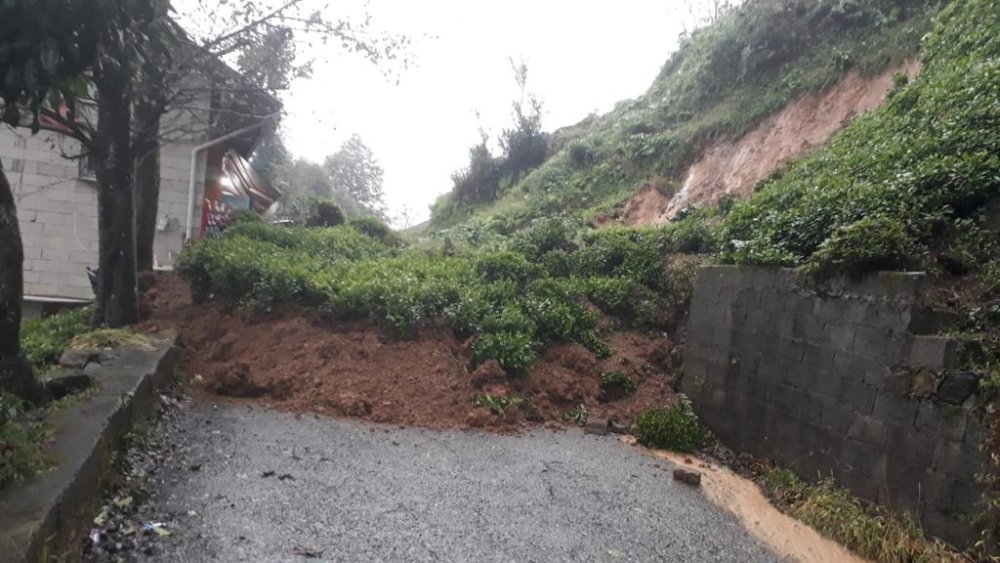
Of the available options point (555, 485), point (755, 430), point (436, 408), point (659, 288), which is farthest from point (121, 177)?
point (755, 430)

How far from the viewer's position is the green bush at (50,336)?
6.52 meters

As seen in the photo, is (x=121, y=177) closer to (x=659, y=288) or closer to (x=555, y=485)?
(x=555, y=485)

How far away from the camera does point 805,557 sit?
15.0 ft

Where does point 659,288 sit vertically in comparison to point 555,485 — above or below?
above

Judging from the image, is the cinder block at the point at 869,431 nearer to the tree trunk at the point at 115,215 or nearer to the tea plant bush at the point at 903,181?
the tea plant bush at the point at 903,181

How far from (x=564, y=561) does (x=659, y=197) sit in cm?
1200

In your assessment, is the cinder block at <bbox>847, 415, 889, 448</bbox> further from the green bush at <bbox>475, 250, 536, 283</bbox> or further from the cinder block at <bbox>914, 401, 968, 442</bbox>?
the green bush at <bbox>475, 250, 536, 283</bbox>

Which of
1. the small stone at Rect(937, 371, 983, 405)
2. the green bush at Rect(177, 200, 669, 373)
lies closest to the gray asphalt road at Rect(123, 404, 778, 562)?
the small stone at Rect(937, 371, 983, 405)

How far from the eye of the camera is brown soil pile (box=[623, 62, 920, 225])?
11898 mm

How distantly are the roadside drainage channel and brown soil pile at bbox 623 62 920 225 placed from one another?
387 inches

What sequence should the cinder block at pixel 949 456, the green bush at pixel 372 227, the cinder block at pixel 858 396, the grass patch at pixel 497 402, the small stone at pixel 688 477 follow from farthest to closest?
the green bush at pixel 372 227, the grass patch at pixel 497 402, the small stone at pixel 688 477, the cinder block at pixel 858 396, the cinder block at pixel 949 456

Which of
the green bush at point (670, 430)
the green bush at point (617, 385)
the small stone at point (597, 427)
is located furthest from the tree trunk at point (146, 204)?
the green bush at point (670, 430)

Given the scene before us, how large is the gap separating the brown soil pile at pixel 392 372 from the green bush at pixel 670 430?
41 centimetres

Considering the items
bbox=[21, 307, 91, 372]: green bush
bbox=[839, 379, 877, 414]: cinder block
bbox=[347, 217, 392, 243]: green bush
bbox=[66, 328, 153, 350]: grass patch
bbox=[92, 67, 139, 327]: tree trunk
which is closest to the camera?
bbox=[839, 379, 877, 414]: cinder block
